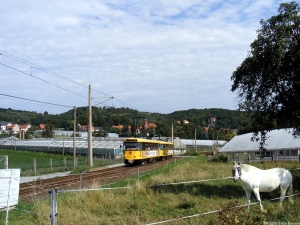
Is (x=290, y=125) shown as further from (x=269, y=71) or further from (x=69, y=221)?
(x=69, y=221)

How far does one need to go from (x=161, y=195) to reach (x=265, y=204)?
12.5ft

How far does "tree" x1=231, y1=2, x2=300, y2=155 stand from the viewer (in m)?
12.3

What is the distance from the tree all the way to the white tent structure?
83.5 ft

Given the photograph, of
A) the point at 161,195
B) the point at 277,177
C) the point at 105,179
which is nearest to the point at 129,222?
the point at 161,195

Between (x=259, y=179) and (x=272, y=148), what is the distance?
34.8 metres

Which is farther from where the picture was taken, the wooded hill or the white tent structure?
the wooded hill

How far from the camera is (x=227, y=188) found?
49.9 ft

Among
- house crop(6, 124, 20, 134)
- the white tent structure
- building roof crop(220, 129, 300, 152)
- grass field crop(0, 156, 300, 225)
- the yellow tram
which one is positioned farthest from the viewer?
house crop(6, 124, 20, 134)

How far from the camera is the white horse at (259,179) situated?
10961 millimetres

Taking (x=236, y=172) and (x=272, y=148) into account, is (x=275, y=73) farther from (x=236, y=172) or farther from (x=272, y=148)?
(x=272, y=148)

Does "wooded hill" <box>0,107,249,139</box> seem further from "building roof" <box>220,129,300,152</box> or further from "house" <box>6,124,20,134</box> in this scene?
"building roof" <box>220,129,300,152</box>

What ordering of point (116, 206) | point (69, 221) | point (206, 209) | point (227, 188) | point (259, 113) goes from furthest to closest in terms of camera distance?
point (227, 188)
point (259, 113)
point (116, 206)
point (206, 209)
point (69, 221)

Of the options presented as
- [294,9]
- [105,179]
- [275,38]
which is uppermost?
[294,9]

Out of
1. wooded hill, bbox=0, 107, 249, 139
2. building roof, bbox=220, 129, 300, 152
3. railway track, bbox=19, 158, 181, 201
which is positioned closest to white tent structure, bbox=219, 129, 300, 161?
building roof, bbox=220, 129, 300, 152
